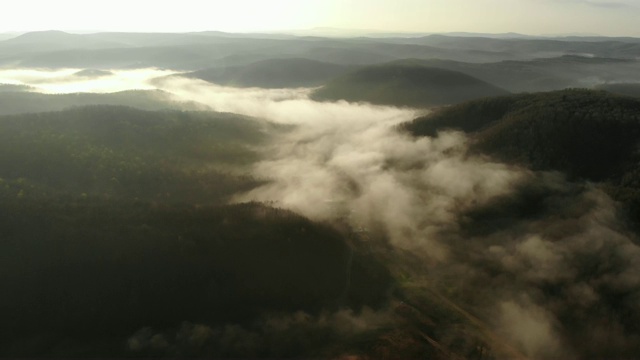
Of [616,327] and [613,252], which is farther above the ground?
[613,252]

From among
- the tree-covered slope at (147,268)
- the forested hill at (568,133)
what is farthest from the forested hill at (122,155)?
the forested hill at (568,133)

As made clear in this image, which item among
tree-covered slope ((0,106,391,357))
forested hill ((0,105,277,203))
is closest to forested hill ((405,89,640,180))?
tree-covered slope ((0,106,391,357))

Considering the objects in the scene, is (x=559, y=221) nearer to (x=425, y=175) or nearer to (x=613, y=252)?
(x=613, y=252)

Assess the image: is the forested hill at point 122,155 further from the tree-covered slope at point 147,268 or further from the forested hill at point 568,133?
the forested hill at point 568,133

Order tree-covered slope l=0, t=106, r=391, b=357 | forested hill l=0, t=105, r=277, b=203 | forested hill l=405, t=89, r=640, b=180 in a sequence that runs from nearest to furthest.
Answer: tree-covered slope l=0, t=106, r=391, b=357 < forested hill l=405, t=89, r=640, b=180 < forested hill l=0, t=105, r=277, b=203

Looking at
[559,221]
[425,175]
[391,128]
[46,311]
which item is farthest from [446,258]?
[391,128]

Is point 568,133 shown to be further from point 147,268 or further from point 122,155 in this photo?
point 122,155

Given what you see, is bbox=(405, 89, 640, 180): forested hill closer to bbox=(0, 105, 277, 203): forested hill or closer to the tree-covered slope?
the tree-covered slope

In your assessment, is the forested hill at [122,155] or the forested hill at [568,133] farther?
the forested hill at [122,155]
